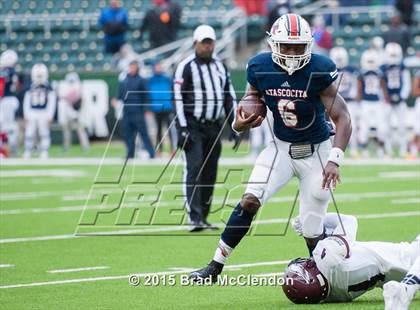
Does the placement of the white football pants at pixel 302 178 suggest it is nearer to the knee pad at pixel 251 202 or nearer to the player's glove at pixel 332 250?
the knee pad at pixel 251 202

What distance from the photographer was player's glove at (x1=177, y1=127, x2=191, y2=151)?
10148 mm

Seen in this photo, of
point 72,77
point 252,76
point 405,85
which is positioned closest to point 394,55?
point 405,85

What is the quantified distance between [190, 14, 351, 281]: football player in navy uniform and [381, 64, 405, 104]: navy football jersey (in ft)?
40.8

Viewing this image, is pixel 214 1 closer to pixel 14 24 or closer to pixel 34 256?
pixel 14 24

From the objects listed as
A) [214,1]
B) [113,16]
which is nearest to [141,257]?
[113,16]

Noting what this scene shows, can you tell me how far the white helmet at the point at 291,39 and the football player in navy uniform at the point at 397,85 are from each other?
12701 mm

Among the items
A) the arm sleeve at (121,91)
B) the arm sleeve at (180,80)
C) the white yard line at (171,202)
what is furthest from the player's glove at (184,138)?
the arm sleeve at (121,91)

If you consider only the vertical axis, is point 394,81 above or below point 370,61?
below

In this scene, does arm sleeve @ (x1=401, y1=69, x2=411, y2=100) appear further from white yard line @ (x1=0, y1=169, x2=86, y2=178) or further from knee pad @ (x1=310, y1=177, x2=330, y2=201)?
knee pad @ (x1=310, y1=177, x2=330, y2=201)

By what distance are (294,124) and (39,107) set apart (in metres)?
13.7

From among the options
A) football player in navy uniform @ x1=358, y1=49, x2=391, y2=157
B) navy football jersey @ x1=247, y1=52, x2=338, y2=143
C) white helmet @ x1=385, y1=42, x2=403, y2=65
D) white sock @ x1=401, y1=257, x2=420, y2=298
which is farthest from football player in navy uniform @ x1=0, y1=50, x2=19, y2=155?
white sock @ x1=401, y1=257, x2=420, y2=298

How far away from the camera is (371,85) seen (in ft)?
63.4

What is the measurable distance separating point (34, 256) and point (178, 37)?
15.5 m

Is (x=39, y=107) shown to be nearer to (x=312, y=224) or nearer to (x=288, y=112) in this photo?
(x=288, y=112)
